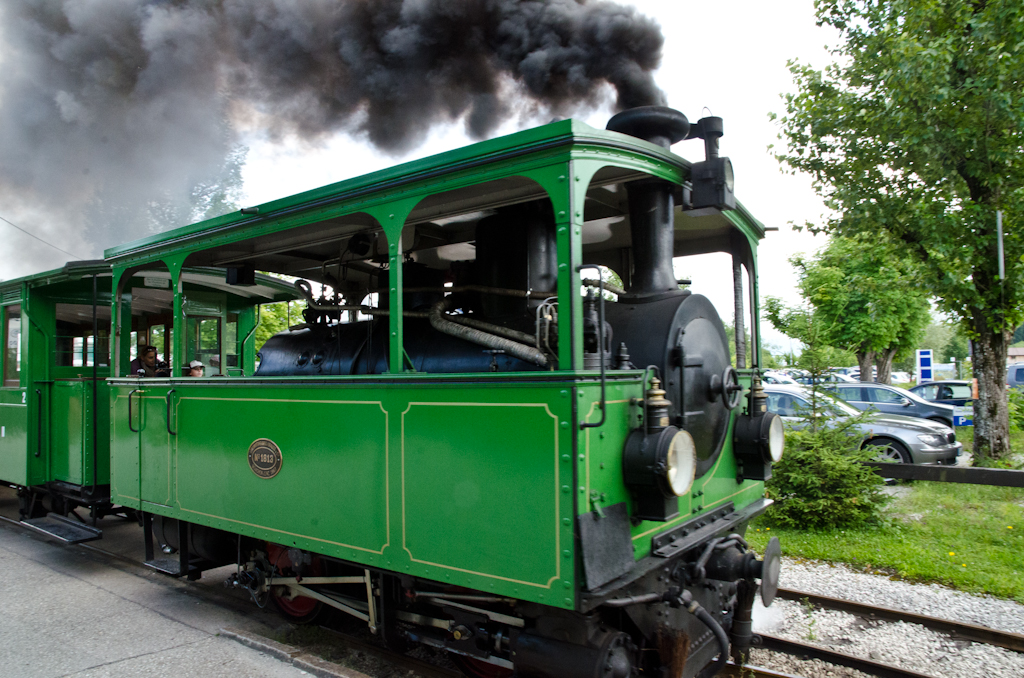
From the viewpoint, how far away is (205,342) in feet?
20.7

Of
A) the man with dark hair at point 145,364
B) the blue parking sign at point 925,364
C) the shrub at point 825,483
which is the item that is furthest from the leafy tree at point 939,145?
the blue parking sign at point 925,364

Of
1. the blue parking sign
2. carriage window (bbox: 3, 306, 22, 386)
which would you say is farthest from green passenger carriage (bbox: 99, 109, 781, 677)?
the blue parking sign

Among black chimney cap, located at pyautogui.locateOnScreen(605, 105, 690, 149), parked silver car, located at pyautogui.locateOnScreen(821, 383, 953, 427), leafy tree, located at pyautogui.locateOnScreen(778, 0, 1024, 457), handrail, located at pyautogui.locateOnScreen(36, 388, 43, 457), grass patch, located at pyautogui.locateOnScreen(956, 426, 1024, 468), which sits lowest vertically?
grass patch, located at pyautogui.locateOnScreen(956, 426, 1024, 468)

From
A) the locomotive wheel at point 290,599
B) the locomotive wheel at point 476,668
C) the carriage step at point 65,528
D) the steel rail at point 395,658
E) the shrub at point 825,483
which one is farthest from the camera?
the shrub at point 825,483

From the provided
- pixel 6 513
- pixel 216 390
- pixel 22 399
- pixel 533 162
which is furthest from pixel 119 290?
→ pixel 6 513

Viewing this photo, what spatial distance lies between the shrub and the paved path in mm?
5239

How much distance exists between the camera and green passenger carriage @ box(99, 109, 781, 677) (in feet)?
9.01

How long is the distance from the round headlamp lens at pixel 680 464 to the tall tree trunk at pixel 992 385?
9.49 m

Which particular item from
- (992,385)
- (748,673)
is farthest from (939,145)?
(748,673)

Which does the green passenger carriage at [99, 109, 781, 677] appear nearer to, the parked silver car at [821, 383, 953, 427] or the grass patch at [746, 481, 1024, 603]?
the grass patch at [746, 481, 1024, 603]

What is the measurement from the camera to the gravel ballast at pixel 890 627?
4.07 m

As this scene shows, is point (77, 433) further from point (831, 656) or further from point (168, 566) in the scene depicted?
point (831, 656)

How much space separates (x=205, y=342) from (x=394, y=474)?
12.6ft

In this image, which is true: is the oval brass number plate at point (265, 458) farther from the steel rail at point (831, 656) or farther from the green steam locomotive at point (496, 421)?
the steel rail at point (831, 656)
